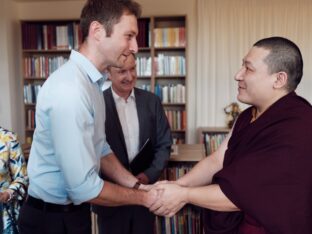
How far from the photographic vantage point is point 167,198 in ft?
5.32

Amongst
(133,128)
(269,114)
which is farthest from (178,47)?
(269,114)

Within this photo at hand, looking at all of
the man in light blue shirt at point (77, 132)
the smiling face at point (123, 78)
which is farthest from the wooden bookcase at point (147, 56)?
the man in light blue shirt at point (77, 132)

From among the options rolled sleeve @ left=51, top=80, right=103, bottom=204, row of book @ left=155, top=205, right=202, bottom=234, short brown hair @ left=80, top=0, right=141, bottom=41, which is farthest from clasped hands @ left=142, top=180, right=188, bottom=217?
row of book @ left=155, top=205, right=202, bottom=234

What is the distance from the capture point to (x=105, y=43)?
133 cm

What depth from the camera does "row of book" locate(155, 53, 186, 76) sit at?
4254 millimetres

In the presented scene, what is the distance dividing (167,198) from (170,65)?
2863mm

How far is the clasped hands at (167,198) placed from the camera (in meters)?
1.58

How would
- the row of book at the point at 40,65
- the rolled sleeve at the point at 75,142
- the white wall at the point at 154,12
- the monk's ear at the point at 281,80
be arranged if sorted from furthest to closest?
1. the row of book at the point at 40,65
2. the white wall at the point at 154,12
3. the monk's ear at the point at 281,80
4. the rolled sleeve at the point at 75,142

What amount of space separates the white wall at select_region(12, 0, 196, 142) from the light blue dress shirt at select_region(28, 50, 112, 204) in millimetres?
3205

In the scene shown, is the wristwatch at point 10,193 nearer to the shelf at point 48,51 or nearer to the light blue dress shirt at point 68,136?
the light blue dress shirt at point 68,136

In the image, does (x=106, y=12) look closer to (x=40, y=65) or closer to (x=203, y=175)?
(x=203, y=175)

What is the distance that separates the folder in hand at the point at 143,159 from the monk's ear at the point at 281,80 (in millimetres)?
951

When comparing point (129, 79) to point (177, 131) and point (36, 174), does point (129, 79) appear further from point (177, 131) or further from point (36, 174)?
point (177, 131)

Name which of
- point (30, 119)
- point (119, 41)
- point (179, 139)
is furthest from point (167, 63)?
point (119, 41)
